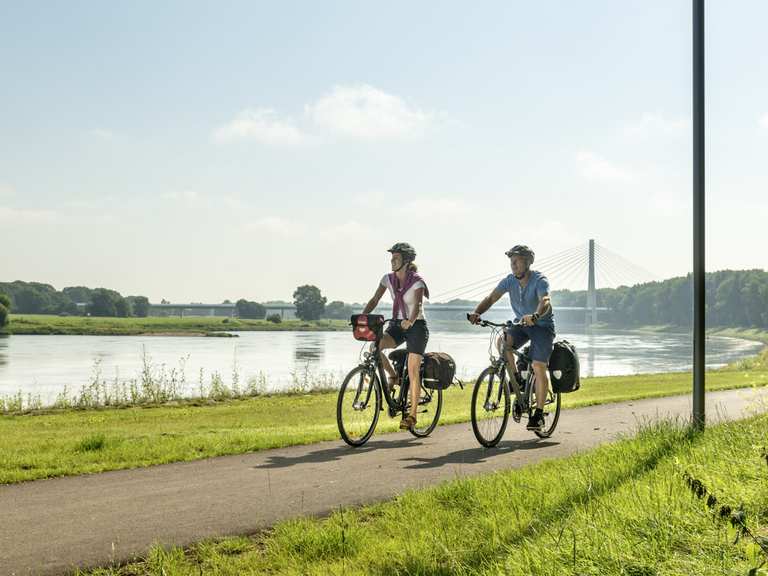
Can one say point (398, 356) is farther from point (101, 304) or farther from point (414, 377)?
point (101, 304)

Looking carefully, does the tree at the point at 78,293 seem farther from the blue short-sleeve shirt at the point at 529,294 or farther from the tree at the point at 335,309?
the blue short-sleeve shirt at the point at 529,294


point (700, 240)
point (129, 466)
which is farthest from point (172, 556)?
point (700, 240)

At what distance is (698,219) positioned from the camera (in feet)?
22.1

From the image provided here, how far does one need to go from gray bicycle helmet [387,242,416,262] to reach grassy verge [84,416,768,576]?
9.13 ft

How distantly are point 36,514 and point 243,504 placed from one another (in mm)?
1316

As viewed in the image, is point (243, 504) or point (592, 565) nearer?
point (592, 565)

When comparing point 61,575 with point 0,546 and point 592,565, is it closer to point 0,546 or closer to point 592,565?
point 0,546

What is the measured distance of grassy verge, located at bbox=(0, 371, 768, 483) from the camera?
6.75 metres

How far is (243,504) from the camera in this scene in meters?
4.97

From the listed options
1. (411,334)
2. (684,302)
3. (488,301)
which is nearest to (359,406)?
(411,334)

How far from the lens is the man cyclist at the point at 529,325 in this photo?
7.27 meters

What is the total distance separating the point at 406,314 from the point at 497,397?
3.92 ft

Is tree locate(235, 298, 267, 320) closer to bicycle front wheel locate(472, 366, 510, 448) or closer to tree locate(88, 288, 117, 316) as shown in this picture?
tree locate(88, 288, 117, 316)

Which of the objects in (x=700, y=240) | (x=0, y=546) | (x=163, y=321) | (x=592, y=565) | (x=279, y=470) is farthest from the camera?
(x=163, y=321)
